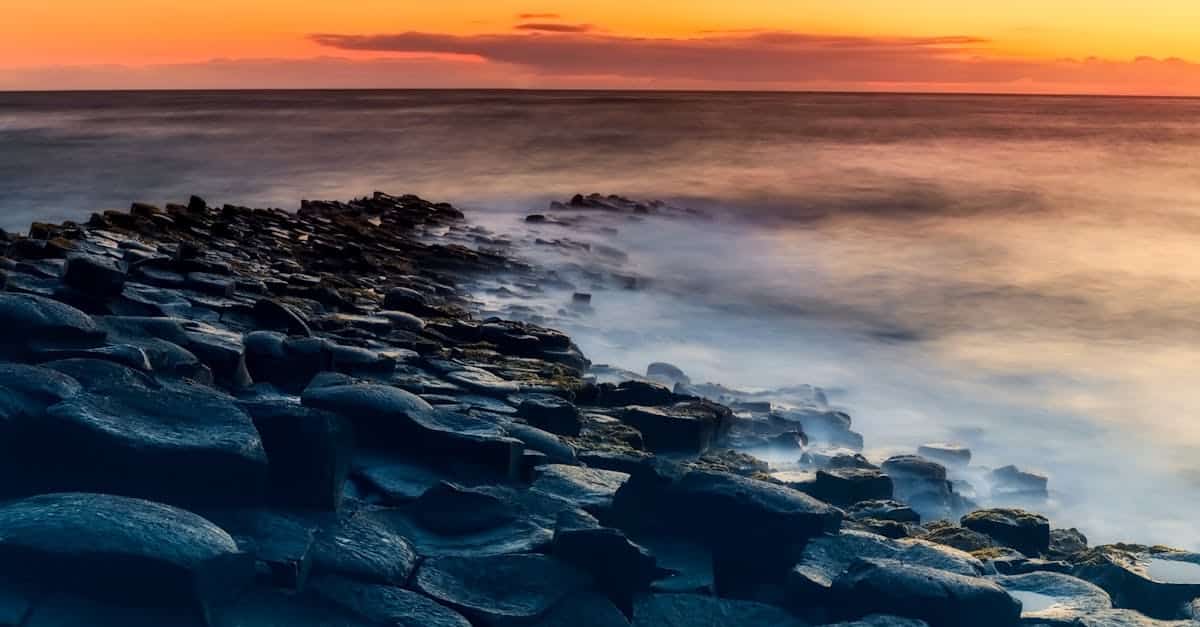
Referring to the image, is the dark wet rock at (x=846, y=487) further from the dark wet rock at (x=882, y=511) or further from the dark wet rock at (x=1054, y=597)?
the dark wet rock at (x=1054, y=597)

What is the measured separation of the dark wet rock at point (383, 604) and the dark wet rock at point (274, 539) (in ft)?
0.34

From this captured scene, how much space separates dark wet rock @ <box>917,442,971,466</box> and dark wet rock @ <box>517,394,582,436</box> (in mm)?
3632

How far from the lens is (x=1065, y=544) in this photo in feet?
23.5

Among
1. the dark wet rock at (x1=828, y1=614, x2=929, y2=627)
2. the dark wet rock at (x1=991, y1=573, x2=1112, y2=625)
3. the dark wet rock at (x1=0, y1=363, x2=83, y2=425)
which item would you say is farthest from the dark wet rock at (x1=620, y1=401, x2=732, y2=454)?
the dark wet rock at (x1=0, y1=363, x2=83, y2=425)

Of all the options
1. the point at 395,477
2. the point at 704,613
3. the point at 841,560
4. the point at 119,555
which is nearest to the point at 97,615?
the point at 119,555

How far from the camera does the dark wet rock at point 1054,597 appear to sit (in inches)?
200

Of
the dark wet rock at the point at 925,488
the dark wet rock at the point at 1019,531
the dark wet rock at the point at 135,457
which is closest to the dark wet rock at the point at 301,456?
the dark wet rock at the point at 135,457

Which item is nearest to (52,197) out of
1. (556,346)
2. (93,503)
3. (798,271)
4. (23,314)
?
(798,271)

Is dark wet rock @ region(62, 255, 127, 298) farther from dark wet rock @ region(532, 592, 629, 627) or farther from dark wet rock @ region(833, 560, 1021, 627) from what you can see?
dark wet rock @ region(833, 560, 1021, 627)

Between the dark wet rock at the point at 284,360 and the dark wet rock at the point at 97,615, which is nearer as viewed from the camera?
the dark wet rock at the point at 97,615

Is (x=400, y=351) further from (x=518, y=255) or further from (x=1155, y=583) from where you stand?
(x=518, y=255)

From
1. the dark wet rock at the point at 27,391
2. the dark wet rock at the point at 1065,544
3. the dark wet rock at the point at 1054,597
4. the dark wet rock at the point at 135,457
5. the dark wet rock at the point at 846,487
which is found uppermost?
the dark wet rock at the point at 27,391

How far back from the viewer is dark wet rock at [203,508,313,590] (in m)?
4.55

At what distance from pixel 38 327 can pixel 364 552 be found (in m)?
2.70
